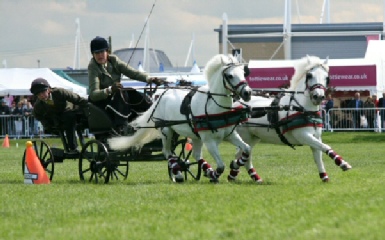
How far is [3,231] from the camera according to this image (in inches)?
392

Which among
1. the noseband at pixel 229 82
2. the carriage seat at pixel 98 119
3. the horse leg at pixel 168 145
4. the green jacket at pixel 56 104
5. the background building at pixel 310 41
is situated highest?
the background building at pixel 310 41

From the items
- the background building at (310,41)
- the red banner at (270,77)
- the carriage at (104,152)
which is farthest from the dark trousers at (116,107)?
the background building at (310,41)

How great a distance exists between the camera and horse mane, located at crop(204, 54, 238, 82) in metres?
14.7

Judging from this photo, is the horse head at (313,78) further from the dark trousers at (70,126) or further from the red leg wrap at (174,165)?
the dark trousers at (70,126)

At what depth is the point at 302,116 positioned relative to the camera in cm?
1449

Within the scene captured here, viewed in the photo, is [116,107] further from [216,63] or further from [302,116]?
[302,116]

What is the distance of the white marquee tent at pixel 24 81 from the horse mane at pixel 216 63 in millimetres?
27037

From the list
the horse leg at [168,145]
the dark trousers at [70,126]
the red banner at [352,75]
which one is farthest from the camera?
the red banner at [352,75]

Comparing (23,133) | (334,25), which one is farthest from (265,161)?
Result: (334,25)

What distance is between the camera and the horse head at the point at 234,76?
14102 mm

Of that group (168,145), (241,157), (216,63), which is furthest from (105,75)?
(241,157)

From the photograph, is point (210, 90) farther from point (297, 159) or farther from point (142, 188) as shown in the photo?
point (297, 159)

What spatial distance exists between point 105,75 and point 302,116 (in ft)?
11.5

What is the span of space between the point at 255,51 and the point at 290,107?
4510cm
